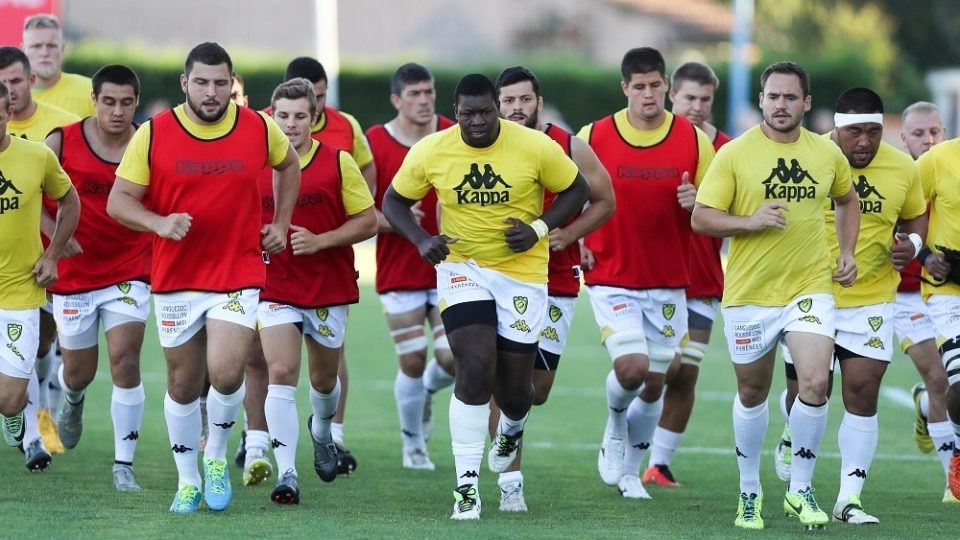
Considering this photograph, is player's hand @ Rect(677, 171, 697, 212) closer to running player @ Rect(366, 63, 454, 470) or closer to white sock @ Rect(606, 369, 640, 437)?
white sock @ Rect(606, 369, 640, 437)

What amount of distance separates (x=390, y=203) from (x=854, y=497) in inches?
124

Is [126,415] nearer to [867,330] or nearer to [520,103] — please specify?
[520,103]

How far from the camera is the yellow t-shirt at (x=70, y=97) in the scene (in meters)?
12.5

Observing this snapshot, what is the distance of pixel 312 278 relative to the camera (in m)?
10.5

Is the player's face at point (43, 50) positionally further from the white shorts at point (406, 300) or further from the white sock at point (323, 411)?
the white sock at point (323, 411)

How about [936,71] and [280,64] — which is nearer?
[280,64]

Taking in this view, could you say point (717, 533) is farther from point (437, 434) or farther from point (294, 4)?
point (294, 4)

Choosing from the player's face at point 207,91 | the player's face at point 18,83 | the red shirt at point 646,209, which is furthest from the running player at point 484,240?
the player's face at point 18,83

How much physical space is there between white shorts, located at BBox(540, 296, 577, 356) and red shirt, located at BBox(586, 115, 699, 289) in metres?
0.42

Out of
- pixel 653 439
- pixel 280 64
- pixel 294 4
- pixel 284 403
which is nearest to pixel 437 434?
pixel 653 439

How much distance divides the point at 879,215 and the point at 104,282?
189 inches

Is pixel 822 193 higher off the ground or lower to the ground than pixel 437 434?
higher

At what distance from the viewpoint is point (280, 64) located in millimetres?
43031

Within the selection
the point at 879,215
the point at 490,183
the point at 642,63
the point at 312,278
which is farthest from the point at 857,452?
the point at 312,278
